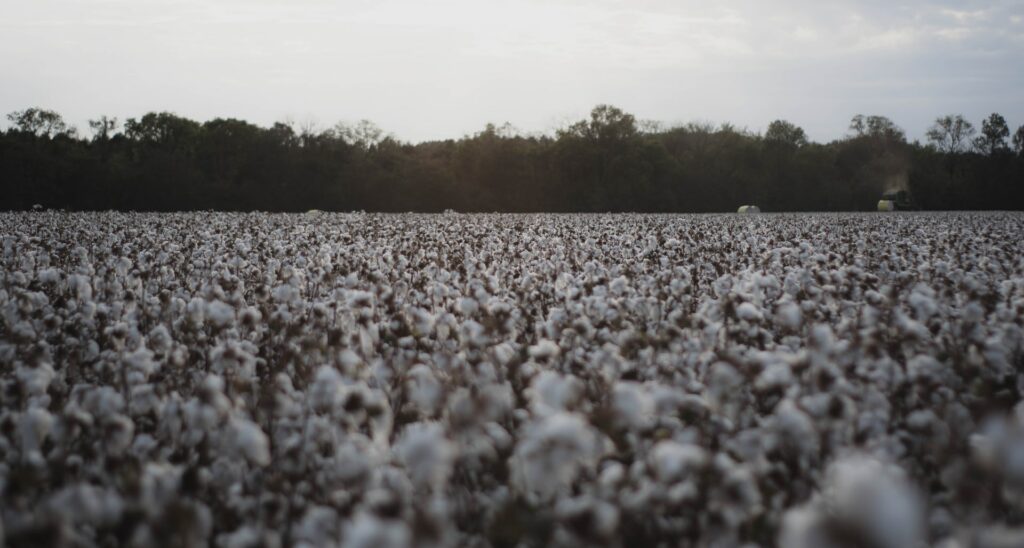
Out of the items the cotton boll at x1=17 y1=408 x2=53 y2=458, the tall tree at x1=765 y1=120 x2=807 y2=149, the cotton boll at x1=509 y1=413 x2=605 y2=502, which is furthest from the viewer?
the tall tree at x1=765 y1=120 x2=807 y2=149

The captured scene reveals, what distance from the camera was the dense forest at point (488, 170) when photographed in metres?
60.7

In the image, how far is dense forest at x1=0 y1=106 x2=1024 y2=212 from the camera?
60656 mm

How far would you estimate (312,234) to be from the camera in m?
21.1

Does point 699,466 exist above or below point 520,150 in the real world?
below

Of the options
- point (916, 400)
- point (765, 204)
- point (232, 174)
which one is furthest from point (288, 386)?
point (765, 204)

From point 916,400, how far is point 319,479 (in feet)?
11.6

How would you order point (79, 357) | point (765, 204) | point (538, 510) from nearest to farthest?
1. point (538, 510)
2. point (79, 357)
3. point (765, 204)

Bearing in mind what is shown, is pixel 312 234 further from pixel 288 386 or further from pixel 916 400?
pixel 916 400

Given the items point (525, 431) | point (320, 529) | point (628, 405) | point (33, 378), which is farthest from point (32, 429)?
point (628, 405)

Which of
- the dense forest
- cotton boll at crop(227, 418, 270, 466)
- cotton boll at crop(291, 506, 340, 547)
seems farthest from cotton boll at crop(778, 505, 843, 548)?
the dense forest

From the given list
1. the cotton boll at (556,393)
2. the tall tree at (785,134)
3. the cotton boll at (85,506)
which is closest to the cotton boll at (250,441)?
the cotton boll at (85,506)

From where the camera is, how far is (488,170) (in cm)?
7500

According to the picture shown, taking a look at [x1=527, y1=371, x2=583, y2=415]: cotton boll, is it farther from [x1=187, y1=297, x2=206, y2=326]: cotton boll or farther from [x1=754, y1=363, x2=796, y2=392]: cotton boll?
[x1=187, y1=297, x2=206, y2=326]: cotton boll

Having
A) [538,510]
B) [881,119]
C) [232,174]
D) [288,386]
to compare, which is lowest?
[538,510]
